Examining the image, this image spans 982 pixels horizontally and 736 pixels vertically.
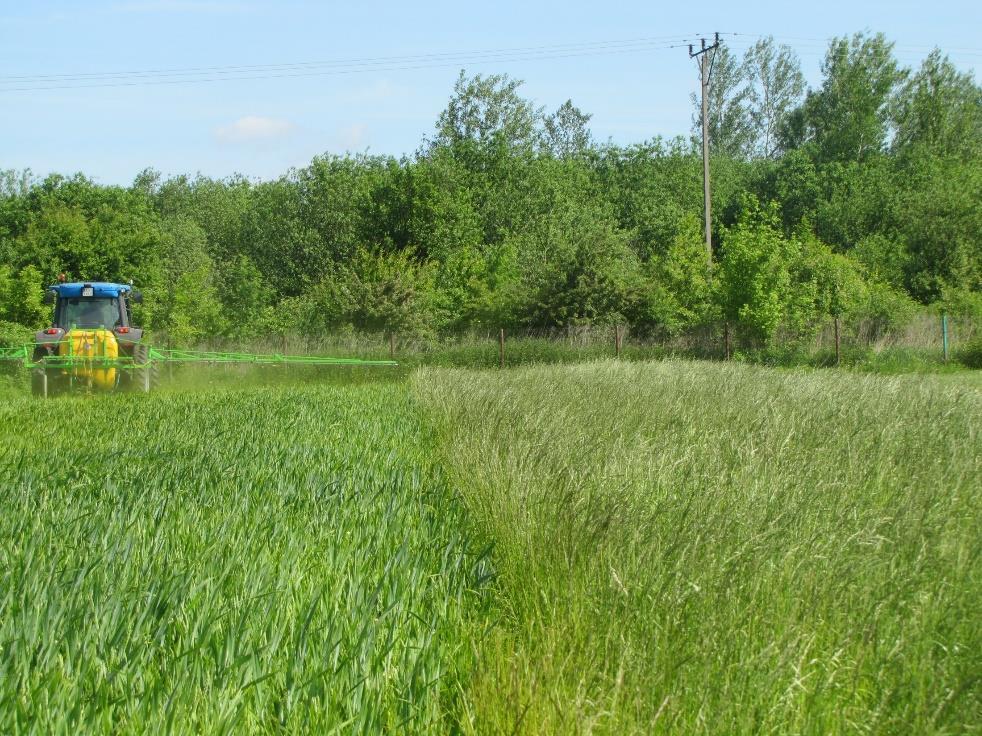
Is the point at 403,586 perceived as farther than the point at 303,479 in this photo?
No

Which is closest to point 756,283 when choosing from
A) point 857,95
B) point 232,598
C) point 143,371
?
point 143,371

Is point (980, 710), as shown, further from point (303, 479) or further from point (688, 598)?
point (303, 479)

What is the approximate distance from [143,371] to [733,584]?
15811 mm

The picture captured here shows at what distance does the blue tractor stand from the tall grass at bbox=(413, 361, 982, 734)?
12703 millimetres

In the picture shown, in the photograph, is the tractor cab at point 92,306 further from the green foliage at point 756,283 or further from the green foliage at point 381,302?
the green foliage at point 756,283

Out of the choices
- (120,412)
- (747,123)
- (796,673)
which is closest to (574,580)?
(796,673)

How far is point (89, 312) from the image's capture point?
756 inches

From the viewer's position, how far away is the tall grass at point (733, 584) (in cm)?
264

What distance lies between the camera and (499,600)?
12.7 ft

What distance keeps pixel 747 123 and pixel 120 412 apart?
2537 inches

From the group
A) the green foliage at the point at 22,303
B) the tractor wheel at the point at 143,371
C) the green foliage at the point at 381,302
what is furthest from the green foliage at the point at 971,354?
the green foliage at the point at 22,303

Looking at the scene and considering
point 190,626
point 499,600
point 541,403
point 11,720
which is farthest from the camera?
point 541,403

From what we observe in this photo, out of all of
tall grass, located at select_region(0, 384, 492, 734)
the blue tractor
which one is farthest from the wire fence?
tall grass, located at select_region(0, 384, 492, 734)

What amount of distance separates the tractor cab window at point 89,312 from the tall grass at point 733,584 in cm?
1476
